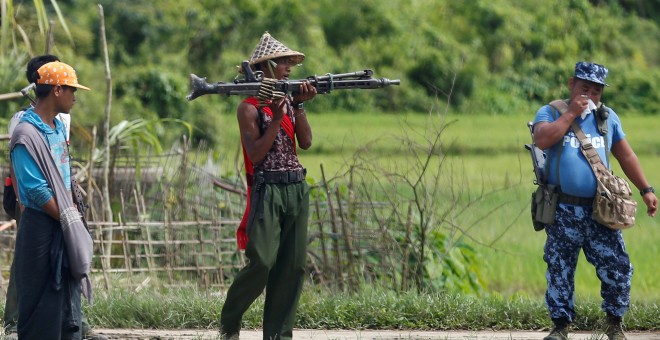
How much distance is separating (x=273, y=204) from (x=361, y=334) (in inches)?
47.4

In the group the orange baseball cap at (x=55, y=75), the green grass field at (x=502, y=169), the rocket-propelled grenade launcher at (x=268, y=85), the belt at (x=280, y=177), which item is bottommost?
the green grass field at (x=502, y=169)

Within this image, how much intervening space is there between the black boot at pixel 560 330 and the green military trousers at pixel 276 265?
1413mm

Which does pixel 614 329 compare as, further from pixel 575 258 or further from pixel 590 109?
pixel 590 109

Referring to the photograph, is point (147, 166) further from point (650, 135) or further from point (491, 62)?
point (491, 62)

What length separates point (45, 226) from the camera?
18.5 ft

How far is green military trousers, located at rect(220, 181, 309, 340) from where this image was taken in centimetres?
619

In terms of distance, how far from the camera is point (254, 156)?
615 centimetres

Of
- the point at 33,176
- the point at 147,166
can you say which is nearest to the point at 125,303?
the point at 33,176

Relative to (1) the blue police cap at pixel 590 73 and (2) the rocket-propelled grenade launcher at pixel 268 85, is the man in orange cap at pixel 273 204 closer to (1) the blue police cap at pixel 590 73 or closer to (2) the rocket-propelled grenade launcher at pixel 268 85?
(2) the rocket-propelled grenade launcher at pixel 268 85

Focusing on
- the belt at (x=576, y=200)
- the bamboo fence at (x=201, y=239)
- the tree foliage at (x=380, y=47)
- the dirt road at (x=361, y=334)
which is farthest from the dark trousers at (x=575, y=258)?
the tree foliage at (x=380, y=47)

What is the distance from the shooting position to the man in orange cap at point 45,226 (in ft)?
18.2

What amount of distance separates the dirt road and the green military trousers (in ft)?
1.66

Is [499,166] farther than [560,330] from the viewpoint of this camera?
Yes

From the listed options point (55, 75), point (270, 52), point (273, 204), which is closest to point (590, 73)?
point (270, 52)
